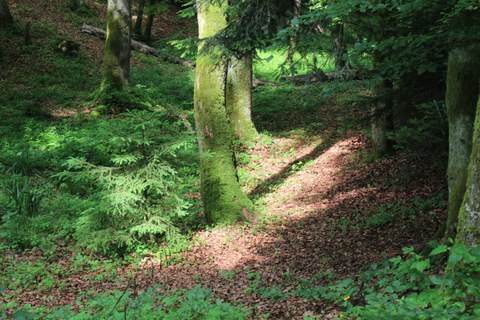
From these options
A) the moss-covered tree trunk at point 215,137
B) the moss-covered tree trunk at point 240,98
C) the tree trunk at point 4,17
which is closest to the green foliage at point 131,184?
the moss-covered tree trunk at point 215,137

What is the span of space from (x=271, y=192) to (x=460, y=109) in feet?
18.3

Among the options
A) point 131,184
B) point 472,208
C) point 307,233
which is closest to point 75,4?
point 131,184

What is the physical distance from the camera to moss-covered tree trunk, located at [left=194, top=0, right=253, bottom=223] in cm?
827

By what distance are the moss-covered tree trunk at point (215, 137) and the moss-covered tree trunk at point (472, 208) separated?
5.04 m

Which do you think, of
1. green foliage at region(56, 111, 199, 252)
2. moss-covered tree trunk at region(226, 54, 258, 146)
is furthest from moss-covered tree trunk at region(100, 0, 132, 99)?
green foliage at region(56, 111, 199, 252)

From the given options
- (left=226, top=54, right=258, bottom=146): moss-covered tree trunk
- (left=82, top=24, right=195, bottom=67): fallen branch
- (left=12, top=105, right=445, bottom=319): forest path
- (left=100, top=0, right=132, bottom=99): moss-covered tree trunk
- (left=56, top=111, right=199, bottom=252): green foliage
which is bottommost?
(left=12, top=105, right=445, bottom=319): forest path

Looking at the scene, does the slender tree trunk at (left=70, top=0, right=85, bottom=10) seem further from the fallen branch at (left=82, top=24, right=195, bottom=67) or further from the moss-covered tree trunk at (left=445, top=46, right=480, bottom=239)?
the moss-covered tree trunk at (left=445, top=46, right=480, bottom=239)

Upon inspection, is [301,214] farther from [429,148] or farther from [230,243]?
[429,148]

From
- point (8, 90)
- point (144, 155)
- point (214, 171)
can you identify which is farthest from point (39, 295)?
point (8, 90)

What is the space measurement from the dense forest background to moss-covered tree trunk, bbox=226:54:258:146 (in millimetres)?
45

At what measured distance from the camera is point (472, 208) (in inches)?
149

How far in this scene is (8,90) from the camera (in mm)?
15008

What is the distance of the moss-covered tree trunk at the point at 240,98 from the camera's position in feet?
42.7

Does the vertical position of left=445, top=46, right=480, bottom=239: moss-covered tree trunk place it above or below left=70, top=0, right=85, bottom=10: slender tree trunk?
below
